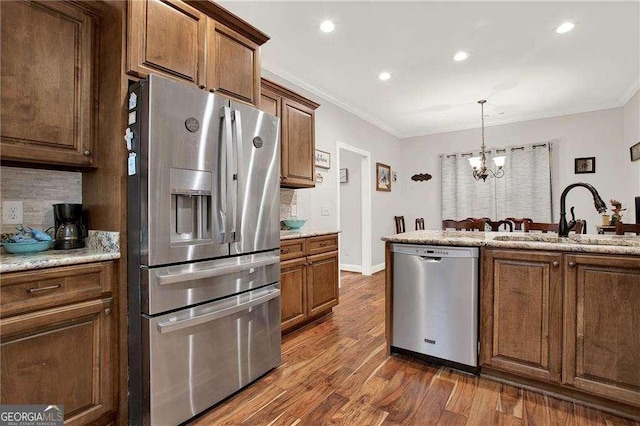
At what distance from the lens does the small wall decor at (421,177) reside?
6232 mm

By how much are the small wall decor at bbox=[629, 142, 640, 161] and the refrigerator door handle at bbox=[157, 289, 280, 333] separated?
5.01m

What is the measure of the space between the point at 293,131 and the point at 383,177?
3.05 m

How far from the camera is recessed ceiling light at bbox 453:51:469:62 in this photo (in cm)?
318

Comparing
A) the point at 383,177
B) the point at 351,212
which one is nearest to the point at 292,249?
the point at 351,212

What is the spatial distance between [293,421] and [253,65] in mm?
2333

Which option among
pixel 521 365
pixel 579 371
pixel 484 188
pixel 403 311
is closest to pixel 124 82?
pixel 403 311

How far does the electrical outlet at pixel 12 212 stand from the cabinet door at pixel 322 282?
2.00 metres

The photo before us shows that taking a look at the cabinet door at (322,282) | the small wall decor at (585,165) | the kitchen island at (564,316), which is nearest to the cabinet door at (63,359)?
the cabinet door at (322,282)

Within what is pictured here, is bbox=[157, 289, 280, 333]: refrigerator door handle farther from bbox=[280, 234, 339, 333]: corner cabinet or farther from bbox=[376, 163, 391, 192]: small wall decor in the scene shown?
bbox=[376, 163, 391, 192]: small wall decor

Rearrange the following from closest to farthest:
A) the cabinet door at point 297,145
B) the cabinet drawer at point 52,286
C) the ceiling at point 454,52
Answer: the cabinet drawer at point 52,286 → the ceiling at point 454,52 → the cabinet door at point 297,145

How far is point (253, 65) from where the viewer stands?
228 cm

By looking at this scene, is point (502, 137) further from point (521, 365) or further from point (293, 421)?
point (293, 421)

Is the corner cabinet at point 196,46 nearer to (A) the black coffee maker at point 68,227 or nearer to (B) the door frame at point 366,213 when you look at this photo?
(A) the black coffee maker at point 68,227

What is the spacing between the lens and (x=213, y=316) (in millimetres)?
1694
